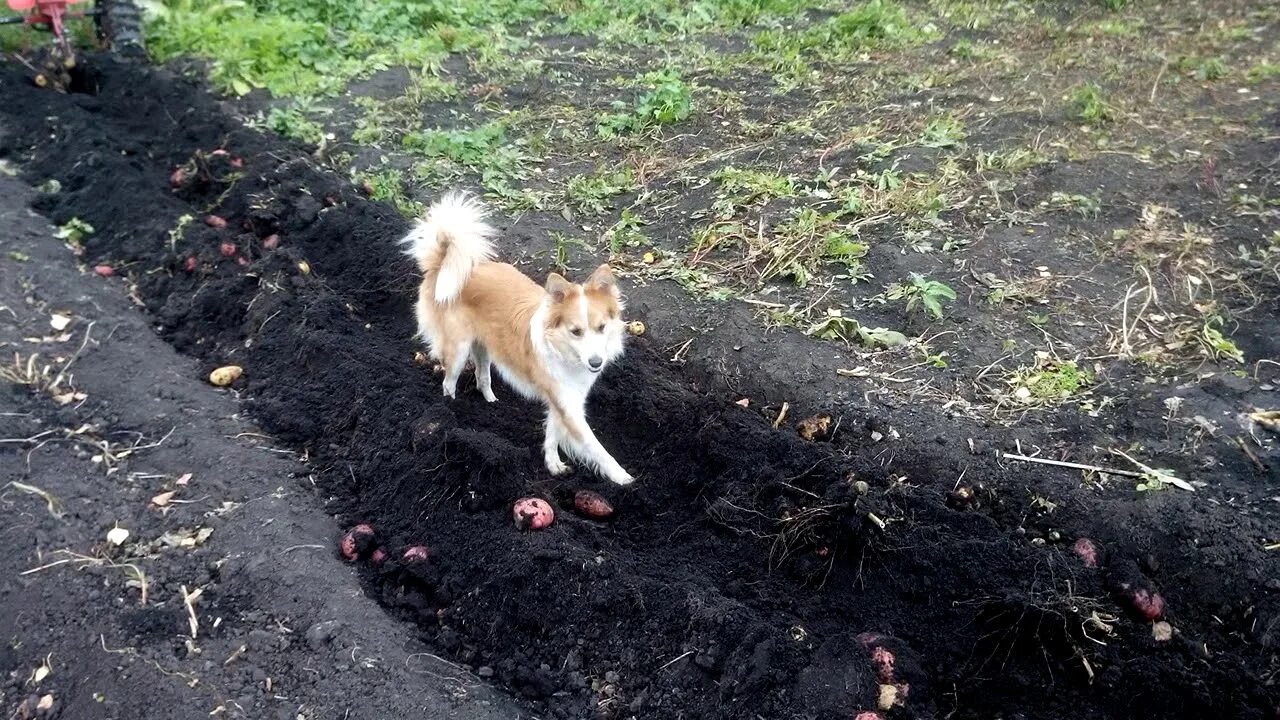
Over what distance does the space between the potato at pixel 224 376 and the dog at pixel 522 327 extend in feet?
4.15

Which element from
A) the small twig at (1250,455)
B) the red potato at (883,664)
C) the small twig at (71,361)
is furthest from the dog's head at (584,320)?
the small twig at (1250,455)

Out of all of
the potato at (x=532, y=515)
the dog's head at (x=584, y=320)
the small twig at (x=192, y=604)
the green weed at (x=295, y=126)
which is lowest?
the small twig at (x=192, y=604)

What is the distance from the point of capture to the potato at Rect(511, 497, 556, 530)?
4.43 meters

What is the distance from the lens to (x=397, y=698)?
3.73 meters

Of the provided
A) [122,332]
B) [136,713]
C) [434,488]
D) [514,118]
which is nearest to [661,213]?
[514,118]

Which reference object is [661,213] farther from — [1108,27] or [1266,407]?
[1108,27]

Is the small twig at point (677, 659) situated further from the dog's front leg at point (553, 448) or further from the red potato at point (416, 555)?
the dog's front leg at point (553, 448)

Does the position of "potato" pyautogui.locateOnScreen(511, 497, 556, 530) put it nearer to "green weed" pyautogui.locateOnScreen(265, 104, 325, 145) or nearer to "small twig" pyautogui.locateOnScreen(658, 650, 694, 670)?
"small twig" pyautogui.locateOnScreen(658, 650, 694, 670)

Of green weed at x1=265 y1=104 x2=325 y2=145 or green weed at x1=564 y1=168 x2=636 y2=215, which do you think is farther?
green weed at x1=265 y1=104 x2=325 y2=145

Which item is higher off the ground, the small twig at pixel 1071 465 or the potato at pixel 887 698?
the small twig at pixel 1071 465

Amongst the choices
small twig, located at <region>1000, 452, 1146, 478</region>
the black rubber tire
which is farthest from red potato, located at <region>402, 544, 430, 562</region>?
the black rubber tire

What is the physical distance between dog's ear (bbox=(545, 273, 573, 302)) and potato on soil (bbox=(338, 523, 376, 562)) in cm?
158

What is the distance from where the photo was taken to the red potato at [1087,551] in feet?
13.0

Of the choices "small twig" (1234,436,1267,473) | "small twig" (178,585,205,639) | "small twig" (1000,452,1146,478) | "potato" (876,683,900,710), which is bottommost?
"small twig" (178,585,205,639)
